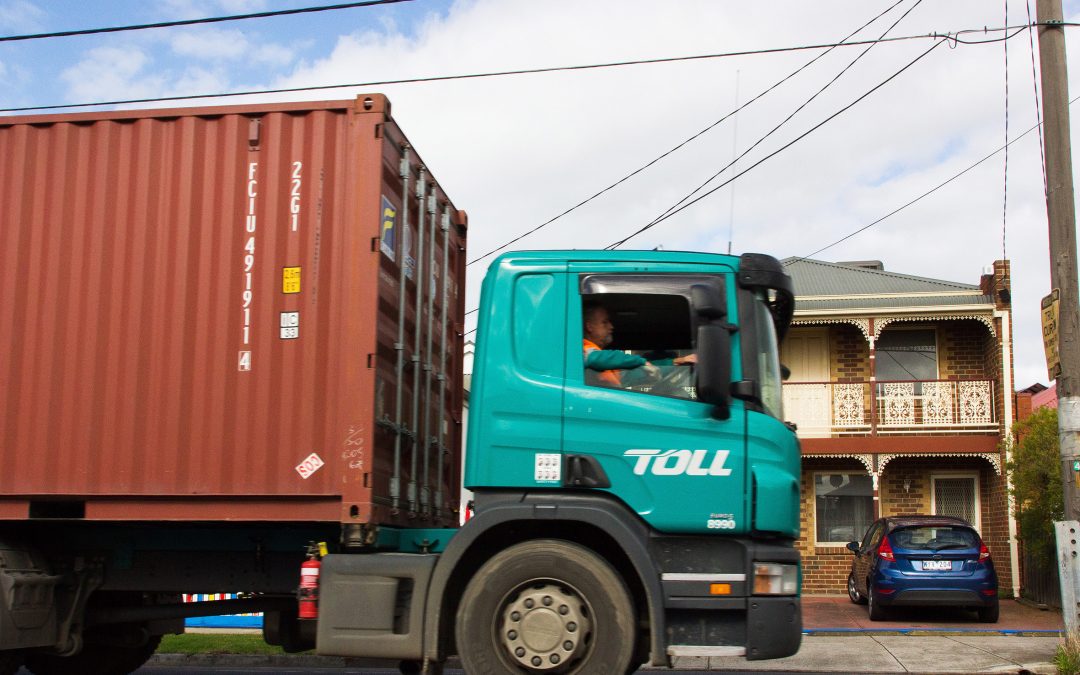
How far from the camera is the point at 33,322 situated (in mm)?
7164

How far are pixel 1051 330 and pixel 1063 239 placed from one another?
84 cm

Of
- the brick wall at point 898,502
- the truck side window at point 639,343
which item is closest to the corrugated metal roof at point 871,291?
the brick wall at point 898,502

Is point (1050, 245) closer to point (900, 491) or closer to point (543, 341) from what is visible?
point (543, 341)

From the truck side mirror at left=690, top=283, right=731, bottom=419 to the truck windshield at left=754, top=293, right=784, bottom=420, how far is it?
34 centimetres

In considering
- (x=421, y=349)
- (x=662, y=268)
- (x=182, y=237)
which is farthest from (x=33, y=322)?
(x=662, y=268)

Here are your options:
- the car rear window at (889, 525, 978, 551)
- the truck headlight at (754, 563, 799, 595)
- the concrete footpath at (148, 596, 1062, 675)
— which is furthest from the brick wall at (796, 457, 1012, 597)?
the truck headlight at (754, 563, 799, 595)

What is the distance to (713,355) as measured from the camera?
6.23 meters

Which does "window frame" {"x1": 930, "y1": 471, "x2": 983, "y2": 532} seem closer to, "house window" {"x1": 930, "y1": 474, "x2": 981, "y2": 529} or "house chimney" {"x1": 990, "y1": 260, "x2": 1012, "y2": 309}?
"house window" {"x1": 930, "y1": 474, "x2": 981, "y2": 529}

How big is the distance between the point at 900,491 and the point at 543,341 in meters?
17.4

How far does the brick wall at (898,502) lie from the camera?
70.1 feet

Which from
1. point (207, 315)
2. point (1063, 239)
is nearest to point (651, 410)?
point (207, 315)

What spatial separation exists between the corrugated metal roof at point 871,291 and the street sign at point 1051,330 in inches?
392

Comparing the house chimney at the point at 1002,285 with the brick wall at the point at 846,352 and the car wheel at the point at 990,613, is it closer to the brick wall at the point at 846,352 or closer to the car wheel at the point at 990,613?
the brick wall at the point at 846,352

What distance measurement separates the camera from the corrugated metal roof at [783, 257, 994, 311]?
2156cm
